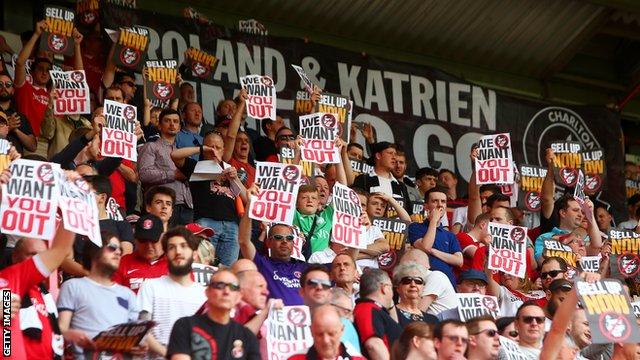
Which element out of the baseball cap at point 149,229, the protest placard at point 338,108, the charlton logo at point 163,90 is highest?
the charlton logo at point 163,90

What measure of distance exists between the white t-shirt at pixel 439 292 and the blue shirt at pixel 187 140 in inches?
103

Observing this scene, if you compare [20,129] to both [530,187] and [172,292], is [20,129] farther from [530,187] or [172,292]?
[530,187]

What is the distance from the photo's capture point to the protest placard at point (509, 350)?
1020 centimetres

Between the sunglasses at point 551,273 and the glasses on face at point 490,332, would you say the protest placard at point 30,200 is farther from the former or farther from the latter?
the sunglasses at point 551,273

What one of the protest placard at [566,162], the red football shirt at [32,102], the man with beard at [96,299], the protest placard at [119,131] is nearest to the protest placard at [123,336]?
the man with beard at [96,299]

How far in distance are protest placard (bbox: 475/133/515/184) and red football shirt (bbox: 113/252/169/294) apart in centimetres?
510

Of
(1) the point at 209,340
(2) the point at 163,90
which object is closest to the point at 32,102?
(2) the point at 163,90

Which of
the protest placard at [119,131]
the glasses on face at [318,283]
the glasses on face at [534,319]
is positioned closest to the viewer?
the glasses on face at [318,283]

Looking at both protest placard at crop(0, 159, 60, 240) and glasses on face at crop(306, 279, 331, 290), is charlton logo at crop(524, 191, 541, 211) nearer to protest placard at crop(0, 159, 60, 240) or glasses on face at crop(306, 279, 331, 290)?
glasses on face at crop(306, 279, 331, 290)

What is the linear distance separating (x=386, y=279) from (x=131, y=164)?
3.40 m

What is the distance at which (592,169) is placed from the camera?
53.6 ft

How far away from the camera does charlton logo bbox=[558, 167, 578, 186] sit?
15.5 metres

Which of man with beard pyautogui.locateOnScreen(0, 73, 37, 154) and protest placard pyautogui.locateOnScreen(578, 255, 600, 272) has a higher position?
man with beard pyautogui.locateOnScreen(0, 73, 37, 154)

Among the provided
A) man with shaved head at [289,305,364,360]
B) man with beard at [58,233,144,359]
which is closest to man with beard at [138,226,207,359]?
man with beard at [58,233,144,359]
